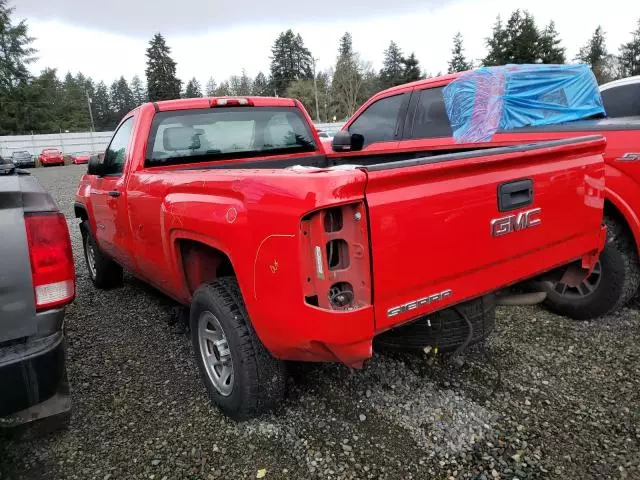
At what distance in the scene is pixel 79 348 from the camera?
12.0 feet

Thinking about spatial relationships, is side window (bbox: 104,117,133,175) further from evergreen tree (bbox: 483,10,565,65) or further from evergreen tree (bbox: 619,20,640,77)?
evergreen tree (bbox: 619,20,640,77)

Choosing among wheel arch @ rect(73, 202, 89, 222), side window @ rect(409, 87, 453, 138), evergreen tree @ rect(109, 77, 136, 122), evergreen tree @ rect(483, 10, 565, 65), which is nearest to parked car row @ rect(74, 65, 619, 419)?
side window @ rect(409, 87, 453, 138)

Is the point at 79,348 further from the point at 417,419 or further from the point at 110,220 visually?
the point at 417,419

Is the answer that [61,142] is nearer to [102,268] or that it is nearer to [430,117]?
[102,268]

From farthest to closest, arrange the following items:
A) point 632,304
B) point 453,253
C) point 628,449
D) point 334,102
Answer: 1. point 334,102
2. point 632,304
3. point 628,449
4. point 453,253

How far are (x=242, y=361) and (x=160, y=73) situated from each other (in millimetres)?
78640

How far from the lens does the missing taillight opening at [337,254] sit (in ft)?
6.29

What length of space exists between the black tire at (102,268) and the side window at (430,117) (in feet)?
11.5

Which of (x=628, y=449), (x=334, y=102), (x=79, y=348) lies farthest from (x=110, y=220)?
(x=334, y=102)

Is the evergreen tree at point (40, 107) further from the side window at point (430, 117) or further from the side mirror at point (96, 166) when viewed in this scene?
the side window at point (430, 117)

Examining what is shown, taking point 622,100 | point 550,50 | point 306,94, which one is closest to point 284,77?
point 306,94

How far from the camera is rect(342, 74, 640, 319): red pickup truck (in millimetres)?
3240

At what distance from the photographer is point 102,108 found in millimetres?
95500

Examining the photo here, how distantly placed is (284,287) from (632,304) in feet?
11.3
